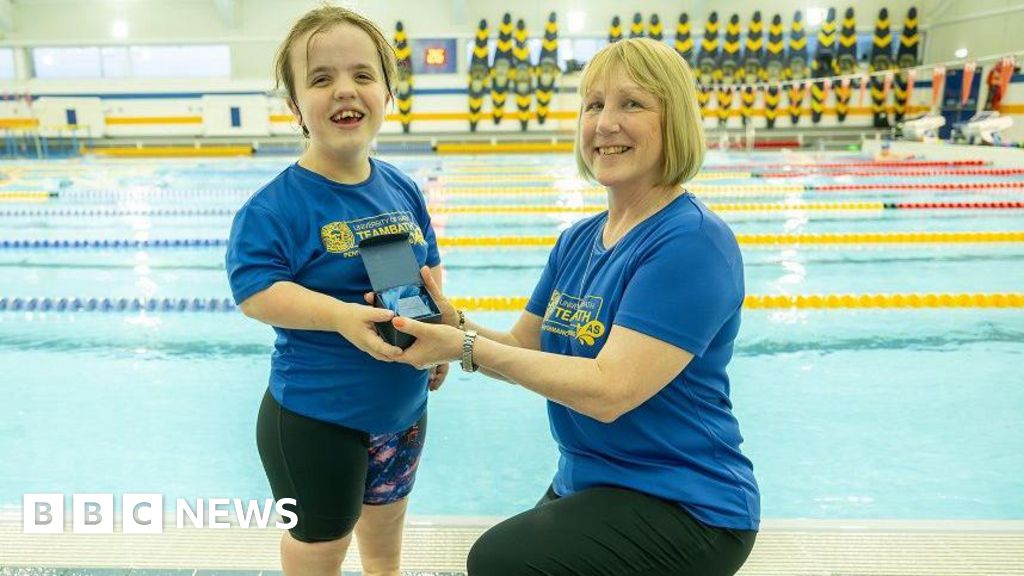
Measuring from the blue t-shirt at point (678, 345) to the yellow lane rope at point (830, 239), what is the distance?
241 inches

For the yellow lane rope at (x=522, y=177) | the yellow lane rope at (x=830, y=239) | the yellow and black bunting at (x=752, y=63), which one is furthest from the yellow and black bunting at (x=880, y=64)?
the yellow lane rope at (x=830, y=239)

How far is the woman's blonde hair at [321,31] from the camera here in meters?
1.71

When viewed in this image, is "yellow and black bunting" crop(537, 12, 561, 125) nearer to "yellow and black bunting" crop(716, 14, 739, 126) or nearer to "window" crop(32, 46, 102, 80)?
"yellow and black bunting" crop(716, 14, 739, 126)

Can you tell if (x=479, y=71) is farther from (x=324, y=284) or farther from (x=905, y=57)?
(x=324, y=284)

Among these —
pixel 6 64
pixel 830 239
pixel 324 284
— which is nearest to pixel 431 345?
pixel 324 284

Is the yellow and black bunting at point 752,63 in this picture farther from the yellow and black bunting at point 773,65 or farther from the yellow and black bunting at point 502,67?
the yellow and black bunting at point 502,67

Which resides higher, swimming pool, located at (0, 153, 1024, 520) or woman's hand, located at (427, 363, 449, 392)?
woman's hand, located at (427, 363, 449, 392)

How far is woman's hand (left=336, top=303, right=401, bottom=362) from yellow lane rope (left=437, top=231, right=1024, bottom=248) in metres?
6.16

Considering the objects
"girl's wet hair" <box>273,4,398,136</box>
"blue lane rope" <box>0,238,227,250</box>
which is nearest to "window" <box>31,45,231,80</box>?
"blue lane rope" <box>0,238,227,250</box>

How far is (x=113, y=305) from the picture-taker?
5617mm

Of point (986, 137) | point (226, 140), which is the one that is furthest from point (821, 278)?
point (226, 140)

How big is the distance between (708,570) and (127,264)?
687cm

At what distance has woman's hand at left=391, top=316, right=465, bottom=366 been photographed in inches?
59.2

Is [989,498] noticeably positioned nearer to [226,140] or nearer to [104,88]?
[226,140]
